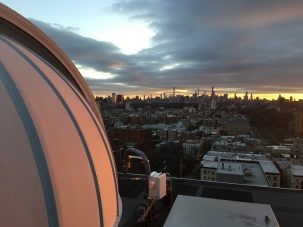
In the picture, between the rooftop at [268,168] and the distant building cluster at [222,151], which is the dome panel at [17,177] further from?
the rooftop at [268,168]

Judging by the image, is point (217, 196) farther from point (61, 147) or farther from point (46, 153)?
point (46, 153)

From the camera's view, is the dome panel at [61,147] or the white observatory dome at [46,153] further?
the dome panel at [61,147]

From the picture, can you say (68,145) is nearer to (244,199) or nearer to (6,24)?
(6,24)

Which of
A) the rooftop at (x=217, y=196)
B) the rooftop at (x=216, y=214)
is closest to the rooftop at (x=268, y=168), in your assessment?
the rooftop at (x=217, y=196)

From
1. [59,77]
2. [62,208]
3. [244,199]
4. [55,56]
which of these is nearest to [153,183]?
[244,199]

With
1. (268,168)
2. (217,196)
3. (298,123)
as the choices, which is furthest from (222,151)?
(217,196)

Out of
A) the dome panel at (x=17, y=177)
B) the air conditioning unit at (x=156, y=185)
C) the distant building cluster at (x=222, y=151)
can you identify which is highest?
the dome panel at (x=17, y=177)
